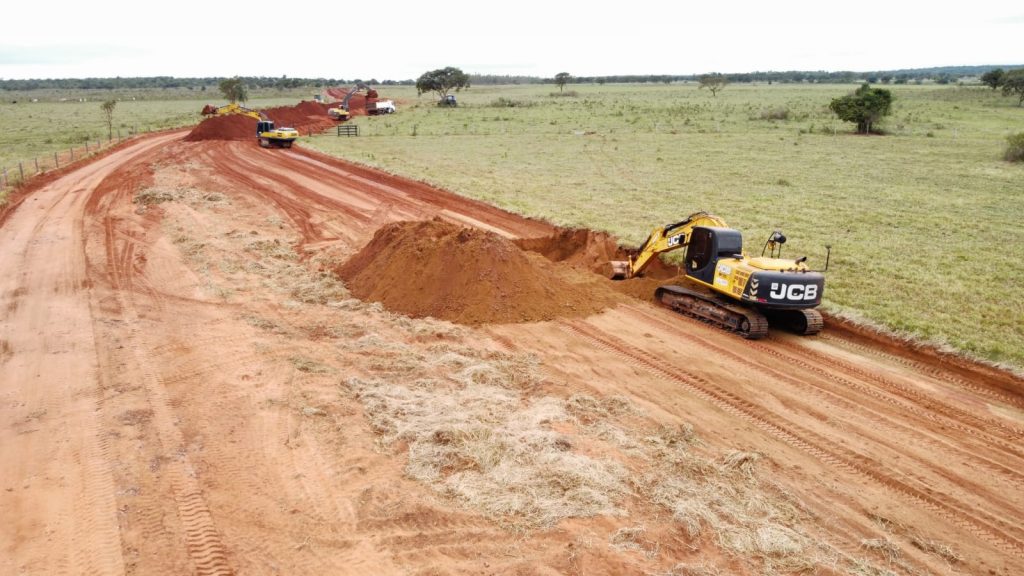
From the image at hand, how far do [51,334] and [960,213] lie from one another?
24.5m

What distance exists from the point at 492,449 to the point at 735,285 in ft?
20.4

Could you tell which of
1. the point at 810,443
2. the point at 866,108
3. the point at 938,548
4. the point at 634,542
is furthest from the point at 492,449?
the point at 866,108

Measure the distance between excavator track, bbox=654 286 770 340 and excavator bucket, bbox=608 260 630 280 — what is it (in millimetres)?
1558

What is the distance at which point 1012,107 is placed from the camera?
6519cm

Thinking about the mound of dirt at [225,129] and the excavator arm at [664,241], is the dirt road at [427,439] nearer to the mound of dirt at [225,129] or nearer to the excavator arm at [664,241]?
the excavator arm at [664,241]

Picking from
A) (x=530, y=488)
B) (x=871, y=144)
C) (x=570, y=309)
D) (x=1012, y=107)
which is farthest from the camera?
(x=1012, y=107)

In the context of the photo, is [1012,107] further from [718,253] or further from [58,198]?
[58,198]

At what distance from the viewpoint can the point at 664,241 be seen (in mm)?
14430

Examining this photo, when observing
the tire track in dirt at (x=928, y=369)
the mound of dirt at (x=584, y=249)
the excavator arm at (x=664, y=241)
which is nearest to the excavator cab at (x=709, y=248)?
the excavator arm at (x=664, y=241)

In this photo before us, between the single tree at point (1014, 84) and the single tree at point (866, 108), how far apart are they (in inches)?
1289

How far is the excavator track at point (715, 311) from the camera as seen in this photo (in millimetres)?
12453

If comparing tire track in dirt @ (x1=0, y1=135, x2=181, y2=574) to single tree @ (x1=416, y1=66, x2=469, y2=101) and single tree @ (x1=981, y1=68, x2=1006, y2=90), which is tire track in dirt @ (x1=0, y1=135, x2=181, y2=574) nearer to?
single tree @ (x1=416, y1=66, x2=469, y2=101)

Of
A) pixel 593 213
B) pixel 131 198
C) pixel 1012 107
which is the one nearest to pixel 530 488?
pixel 593 213

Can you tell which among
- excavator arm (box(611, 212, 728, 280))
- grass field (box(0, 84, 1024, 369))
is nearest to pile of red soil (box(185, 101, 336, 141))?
grass field (box(0, 84, 1024, 369))
